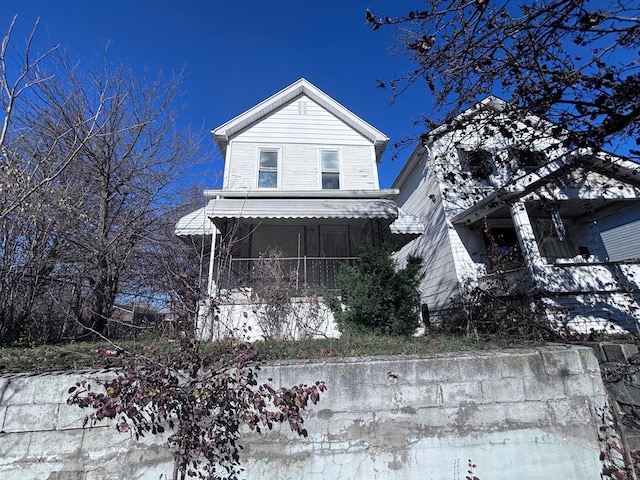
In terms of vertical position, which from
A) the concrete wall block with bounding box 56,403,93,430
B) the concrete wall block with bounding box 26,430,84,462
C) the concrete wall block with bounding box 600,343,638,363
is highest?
the concrete wall block with bounding box 600,343,638,363

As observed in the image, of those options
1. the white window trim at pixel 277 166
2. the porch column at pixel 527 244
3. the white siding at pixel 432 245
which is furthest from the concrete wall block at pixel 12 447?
→ the porch column at pixel 527 244

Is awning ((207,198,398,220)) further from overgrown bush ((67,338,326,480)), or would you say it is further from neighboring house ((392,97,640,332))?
overgrown bush ((67,338,326,480))

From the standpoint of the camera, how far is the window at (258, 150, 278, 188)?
366 inches

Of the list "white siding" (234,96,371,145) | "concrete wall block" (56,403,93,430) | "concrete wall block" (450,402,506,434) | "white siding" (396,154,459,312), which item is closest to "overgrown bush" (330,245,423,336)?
"concrete wall block" (450,402,506,434)

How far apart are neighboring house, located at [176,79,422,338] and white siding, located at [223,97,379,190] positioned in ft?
0.11

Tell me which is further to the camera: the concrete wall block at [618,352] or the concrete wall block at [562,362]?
the concrete wall block at [618,352]

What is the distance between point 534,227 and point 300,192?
7.73m

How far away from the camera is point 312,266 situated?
346 inches

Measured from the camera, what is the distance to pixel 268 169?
9461mm

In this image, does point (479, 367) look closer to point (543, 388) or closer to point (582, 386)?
point (543, 388)

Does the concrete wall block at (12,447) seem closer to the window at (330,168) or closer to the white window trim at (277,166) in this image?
the white window trim at (277,166)

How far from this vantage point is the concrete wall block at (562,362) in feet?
10.9

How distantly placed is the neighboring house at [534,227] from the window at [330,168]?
9.68ft

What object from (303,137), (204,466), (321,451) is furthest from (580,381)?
(303,137)
